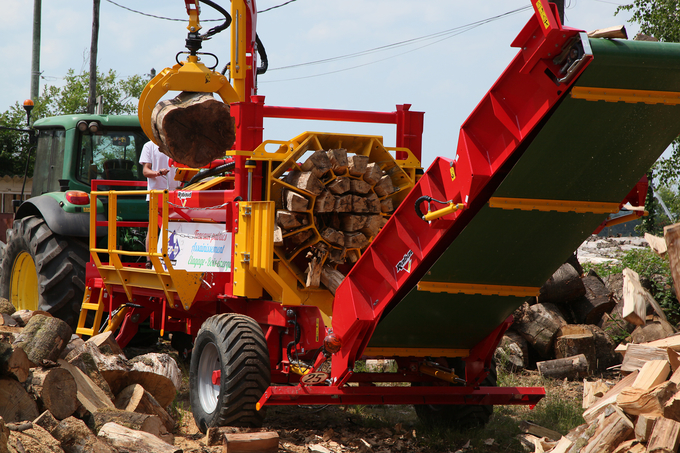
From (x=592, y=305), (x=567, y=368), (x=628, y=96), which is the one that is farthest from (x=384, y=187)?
(x=592, y=305)

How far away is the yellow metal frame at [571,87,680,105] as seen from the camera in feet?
10.2

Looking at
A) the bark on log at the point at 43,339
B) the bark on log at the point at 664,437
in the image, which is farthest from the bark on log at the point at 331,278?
the bark on log at the point at 664,437

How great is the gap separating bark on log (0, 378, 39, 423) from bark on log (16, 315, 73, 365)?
16.9 inches

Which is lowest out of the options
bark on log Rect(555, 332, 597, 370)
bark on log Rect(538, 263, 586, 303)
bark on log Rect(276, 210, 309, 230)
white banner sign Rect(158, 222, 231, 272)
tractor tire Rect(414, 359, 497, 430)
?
tractor tire Rect(414, 359, 497, 430)

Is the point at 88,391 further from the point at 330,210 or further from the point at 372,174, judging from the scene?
the point at 372,174

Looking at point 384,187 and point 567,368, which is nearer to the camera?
point 384,187

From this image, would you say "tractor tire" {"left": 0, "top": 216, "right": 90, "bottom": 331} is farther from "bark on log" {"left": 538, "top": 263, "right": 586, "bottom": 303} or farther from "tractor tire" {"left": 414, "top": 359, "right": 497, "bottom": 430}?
"bark on log" {"left": 538, "top": 263, "right": 586, "bottom": 303}

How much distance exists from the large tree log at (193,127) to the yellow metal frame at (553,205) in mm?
3017

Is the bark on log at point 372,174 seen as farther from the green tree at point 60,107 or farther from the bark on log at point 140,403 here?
the green tree at point 60,107

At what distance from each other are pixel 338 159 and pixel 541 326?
4.16m

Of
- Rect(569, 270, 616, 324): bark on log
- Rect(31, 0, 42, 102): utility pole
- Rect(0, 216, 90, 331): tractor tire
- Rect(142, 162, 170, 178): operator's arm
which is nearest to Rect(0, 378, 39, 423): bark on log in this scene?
Rect(0, 216, 90, 331): tractor tire

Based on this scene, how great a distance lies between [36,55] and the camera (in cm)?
1889

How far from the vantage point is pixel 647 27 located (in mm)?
14523

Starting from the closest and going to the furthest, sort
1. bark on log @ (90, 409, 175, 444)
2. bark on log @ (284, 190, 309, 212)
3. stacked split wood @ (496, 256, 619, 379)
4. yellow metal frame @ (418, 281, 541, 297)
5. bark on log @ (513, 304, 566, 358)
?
yellow metal frame @ (418, 281, 541, 297) → bark on log @ (90, 409, 175, 444) → bark on log @ (284, 190, 309, 212) → stacked split wood @ (496, 256, 619, 379) → bark on log @ (513, 304, 566, 358)
